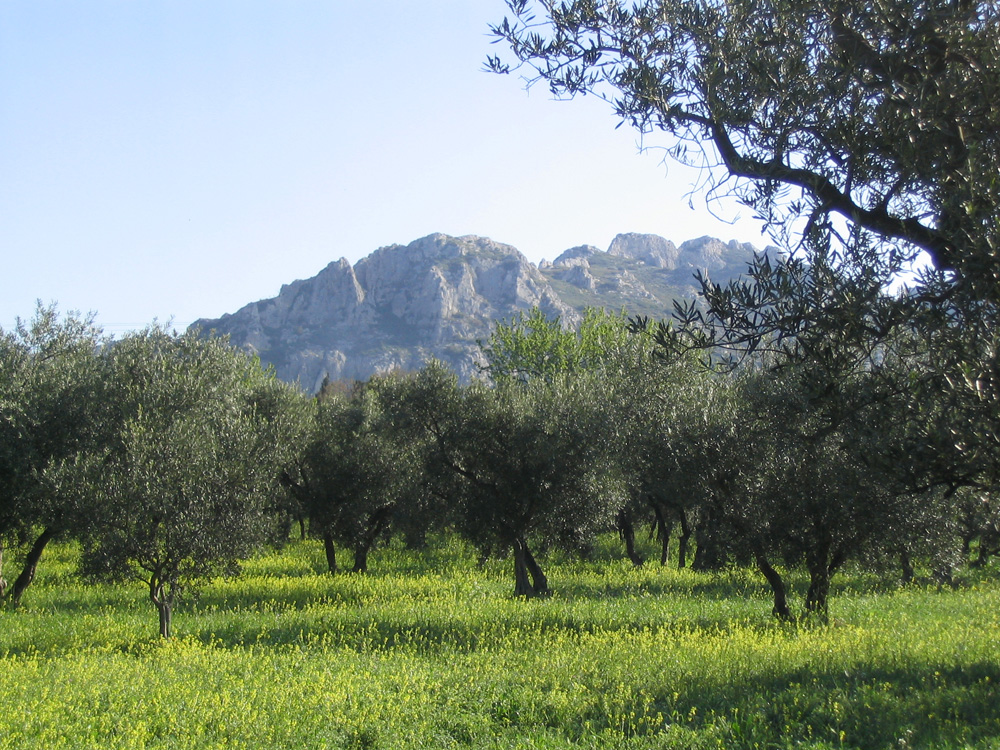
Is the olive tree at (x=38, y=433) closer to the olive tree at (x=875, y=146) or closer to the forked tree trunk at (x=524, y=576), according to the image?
the forked tree trunk at (x=524, y=576)

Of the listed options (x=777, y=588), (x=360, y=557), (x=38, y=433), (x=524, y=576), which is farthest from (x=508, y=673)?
(x=360, y=557)

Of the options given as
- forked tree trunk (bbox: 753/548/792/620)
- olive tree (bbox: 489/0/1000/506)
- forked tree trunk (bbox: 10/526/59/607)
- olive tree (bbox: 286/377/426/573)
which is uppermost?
olive tree (bbox: 489/0/1000/506)

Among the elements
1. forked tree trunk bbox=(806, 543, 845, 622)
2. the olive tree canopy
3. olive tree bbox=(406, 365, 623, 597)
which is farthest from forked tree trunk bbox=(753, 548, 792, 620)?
the olive tree canopy

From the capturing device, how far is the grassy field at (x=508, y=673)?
9055mm

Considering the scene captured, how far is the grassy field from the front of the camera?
905 cm

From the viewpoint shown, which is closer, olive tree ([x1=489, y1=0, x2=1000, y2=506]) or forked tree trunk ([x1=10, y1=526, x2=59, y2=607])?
olive tree ([x1=489, y1=0, x2=1000, y2=506])

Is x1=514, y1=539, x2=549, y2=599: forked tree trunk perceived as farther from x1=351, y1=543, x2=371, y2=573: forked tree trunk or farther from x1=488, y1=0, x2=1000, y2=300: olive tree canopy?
x1=488, y1=0, x2=1000, y2=300: olive tree canopy

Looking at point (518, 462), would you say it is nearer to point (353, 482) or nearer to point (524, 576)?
point (524, 576)

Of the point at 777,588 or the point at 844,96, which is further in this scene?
the point at 777,588

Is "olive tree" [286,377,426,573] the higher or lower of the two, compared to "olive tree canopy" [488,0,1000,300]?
lower

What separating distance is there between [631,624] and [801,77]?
43.3ft

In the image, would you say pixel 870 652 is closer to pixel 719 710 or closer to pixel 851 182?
pixel 719 710

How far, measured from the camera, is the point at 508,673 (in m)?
12.0

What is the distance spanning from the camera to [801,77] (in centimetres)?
777
